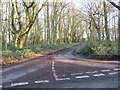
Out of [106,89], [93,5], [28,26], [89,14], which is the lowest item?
[106,89]

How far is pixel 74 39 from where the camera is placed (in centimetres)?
6481

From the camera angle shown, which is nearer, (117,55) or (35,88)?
(35,88)

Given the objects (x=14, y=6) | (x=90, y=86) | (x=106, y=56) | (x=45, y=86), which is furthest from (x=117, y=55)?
(x=14, y=6)

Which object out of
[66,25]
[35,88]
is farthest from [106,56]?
[66,25]

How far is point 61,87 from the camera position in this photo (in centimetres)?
466

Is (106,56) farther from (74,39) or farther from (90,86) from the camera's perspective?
(74,39)

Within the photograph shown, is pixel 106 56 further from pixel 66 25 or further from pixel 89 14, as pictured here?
pixel 66 25

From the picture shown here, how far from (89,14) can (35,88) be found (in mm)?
23362

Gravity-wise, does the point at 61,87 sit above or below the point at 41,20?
below

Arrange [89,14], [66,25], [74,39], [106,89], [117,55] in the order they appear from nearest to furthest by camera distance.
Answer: [106,89] → [117,55] → [89,14] → [66,25] → [74,39]

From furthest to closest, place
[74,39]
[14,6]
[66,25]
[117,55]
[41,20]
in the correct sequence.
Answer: [74,39]
[66,25]
[41,20]
[14,6]
[117,55]

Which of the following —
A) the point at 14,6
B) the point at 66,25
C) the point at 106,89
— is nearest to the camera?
the point at 106,89

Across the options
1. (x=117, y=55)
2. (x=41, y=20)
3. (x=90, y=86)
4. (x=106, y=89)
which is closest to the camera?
(x=106, y=89)

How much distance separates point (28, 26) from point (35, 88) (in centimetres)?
1777
